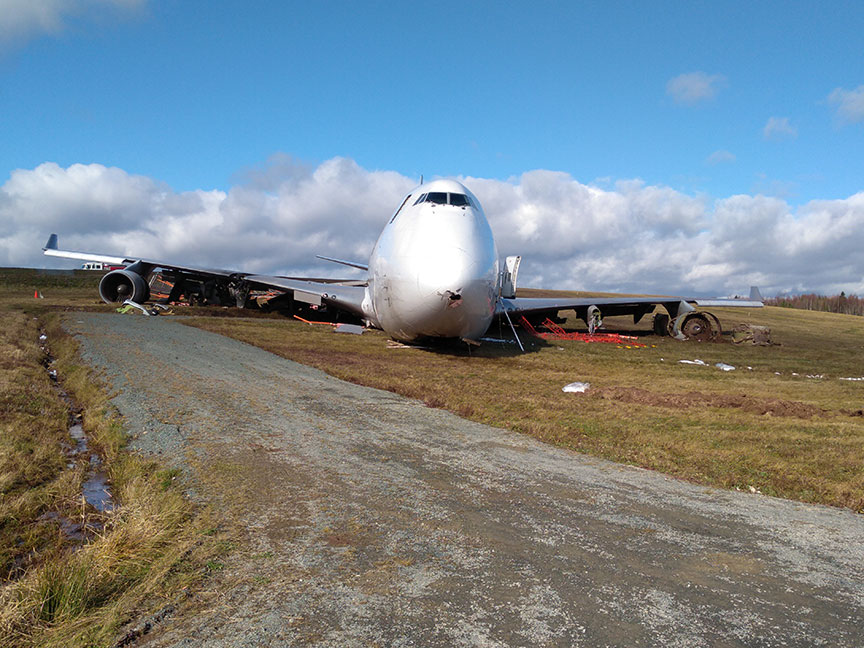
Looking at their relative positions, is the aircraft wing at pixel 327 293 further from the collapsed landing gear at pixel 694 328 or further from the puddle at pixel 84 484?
the collapsed landing gear at pixel 694 328

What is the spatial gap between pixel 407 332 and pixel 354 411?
7.05 metres

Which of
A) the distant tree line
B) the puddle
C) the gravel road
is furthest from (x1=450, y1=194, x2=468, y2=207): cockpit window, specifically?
the distant tree line

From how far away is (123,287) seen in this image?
1011 inches

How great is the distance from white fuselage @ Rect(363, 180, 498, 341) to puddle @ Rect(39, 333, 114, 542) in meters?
7.39

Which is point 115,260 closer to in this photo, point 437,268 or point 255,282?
point 255,282

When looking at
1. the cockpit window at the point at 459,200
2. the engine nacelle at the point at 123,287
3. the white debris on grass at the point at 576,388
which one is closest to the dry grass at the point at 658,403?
the white debris on grass at the point at 576,388

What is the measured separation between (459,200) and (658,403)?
7.84 metres

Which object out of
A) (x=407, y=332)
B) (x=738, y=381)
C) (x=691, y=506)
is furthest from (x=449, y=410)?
(x=738, y=381)

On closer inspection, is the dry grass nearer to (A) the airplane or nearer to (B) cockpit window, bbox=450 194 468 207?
(A) the airplane

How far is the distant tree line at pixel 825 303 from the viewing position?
3755 inches

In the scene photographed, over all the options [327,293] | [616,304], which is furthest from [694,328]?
[327,293]

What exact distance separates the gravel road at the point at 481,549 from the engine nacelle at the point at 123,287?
22.0 m

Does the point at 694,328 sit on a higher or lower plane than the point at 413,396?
higher

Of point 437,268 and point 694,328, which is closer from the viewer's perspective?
point 437,268
